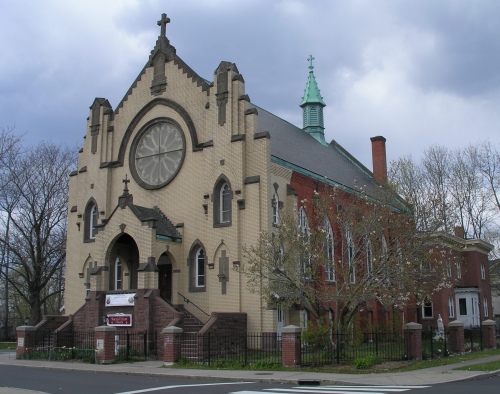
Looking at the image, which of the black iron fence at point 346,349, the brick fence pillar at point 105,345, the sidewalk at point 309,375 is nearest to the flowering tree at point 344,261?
the black iron fence at point 346,349

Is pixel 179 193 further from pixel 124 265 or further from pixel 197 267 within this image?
pixel 124 265

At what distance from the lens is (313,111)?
48.3m

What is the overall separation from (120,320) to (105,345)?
406cm

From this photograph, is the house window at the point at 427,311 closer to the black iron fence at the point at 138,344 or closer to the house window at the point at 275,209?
the house window at the point at 275,209

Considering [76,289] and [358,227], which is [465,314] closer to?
[358,227]

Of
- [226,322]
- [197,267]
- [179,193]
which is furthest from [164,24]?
[226,322]

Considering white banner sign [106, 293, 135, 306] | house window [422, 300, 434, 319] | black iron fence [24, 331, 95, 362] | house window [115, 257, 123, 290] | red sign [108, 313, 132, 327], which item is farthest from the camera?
house window [422, 300, 434, 319]

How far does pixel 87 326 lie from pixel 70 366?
567 centimetres

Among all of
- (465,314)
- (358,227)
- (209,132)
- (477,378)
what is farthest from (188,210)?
(465,314)

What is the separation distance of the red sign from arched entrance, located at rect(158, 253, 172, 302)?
347 cm

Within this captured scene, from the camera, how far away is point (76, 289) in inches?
1334

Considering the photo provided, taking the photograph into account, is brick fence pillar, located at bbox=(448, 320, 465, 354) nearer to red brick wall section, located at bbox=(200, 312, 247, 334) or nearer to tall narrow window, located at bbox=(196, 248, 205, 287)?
red brick wall section, located at bbox=(200, 312, 247, 334)

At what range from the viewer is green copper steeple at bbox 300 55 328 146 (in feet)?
157

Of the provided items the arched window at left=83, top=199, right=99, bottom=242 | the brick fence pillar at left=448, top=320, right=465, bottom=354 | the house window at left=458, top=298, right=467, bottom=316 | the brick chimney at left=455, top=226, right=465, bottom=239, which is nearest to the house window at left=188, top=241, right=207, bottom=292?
the arched window at left=83, top=199, right=99, bottom=242
